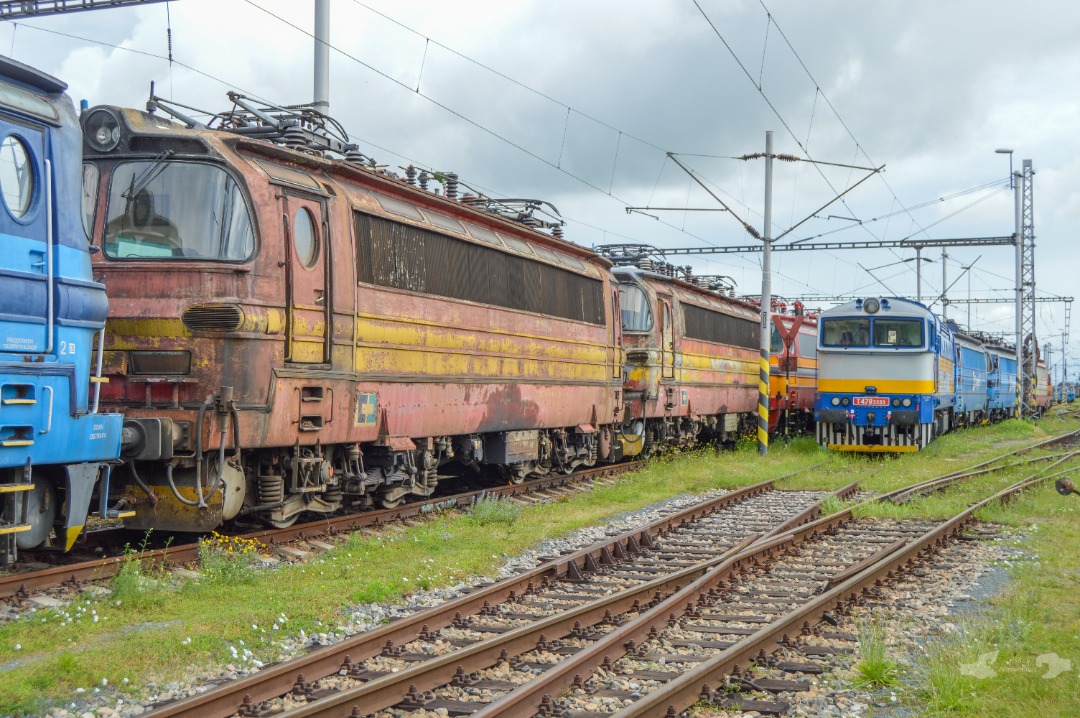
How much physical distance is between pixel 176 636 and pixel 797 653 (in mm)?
4164

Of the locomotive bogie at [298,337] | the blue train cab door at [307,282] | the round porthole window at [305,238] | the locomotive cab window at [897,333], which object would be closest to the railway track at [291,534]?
the locomotive bogie at [298,337]

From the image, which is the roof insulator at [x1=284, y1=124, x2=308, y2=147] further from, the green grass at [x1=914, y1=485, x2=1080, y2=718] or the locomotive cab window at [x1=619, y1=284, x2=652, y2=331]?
the locomotive cab window at [x1=619, y1=284, x2=652, y2=331]

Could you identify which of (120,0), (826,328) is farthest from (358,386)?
(826,328)

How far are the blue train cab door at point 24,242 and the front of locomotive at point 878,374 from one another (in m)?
19.1

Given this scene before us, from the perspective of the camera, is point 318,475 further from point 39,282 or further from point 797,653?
point 797,653

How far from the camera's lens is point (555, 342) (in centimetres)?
1606

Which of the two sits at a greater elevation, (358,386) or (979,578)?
(358,386)

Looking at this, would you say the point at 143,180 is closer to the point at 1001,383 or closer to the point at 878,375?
the point at 878,375

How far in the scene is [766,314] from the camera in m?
22.8

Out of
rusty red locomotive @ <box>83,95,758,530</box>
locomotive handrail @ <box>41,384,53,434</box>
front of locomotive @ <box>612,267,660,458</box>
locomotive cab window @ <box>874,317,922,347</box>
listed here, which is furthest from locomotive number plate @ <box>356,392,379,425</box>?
locomotive cab window @ <box>874,317,922,347</box>

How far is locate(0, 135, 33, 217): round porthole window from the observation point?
682cm

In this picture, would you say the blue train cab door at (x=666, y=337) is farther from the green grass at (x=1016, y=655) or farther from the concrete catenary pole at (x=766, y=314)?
the green grass at (x=1016, y=655)

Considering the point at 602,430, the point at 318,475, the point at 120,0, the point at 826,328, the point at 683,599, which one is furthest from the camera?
the point at 826,328

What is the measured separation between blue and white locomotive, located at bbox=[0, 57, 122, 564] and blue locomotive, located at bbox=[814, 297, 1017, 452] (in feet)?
60.7
